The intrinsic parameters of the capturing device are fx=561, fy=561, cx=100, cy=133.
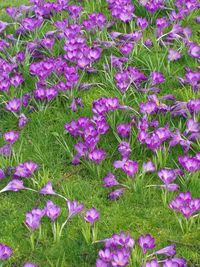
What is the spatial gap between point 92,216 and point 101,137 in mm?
980

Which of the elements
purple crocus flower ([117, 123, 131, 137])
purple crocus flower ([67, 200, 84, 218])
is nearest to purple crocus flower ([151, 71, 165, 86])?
purple crocus flower ([117, 123, 131, 137])

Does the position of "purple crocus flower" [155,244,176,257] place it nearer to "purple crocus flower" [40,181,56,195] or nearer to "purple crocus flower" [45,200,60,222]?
"purple crocus flower" [45,200,60,222]

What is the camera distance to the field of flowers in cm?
349

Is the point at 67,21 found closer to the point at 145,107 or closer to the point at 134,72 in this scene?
the point at 134,72

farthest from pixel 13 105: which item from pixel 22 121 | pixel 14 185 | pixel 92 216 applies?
pixel 92 216

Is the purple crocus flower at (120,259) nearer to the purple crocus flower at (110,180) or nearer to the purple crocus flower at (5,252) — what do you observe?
the purple crocus flower at (5,252)

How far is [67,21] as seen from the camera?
5676 millimetres

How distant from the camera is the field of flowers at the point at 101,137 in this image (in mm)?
3490

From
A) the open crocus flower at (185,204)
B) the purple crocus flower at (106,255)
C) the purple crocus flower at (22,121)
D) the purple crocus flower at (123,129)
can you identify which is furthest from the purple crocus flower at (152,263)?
the purple crocus flower at (22,121)

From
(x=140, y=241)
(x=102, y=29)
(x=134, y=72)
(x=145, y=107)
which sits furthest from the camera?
(x=102, y=29)

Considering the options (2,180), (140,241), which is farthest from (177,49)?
(140,241)

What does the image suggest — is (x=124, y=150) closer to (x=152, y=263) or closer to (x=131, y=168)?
(x=131, y=168)

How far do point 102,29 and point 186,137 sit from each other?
1.79 m

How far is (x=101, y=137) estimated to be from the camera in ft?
14.2
